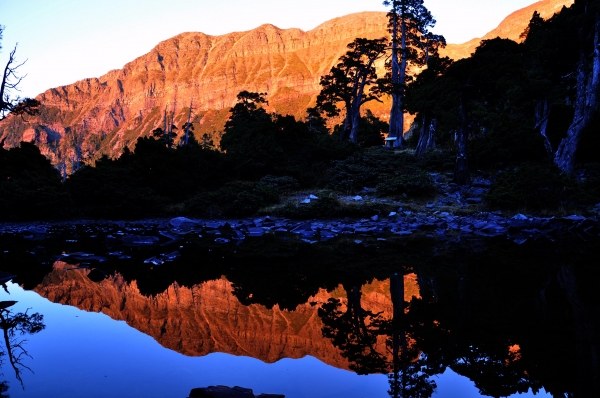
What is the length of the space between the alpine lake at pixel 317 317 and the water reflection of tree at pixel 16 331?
0.03 meters

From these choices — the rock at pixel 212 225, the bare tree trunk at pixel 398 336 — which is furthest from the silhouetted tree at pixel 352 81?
the bare tree trunk at pixel 398 336

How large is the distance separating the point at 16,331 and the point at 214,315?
2.68m

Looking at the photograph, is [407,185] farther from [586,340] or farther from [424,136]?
[586,340]

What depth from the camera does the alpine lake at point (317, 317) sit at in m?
4.43

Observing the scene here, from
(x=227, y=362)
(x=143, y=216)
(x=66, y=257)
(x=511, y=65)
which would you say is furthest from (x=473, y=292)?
(x=143, y=216)

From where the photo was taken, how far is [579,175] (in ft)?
66.9

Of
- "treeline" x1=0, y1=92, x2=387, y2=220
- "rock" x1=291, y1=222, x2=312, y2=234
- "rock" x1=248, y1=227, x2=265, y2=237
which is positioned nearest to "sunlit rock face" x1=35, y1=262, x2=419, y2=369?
"rock" x1=248, y1=227, x2=265, y2=237

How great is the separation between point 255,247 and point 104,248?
15.1 feet

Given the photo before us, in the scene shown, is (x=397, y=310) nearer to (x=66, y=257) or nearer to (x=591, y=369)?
(x=591, y=369)

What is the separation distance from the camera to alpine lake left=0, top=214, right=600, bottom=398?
4426 millimetres

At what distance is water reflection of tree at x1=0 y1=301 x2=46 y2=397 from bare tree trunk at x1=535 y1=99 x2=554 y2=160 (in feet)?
72.6

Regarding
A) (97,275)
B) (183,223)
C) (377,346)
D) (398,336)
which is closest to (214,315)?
(377,346)

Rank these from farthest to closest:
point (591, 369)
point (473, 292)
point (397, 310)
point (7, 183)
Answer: point (7, 183), point (473, 292), point (397, 310), point (591, 369)

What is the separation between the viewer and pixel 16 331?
5969mm
